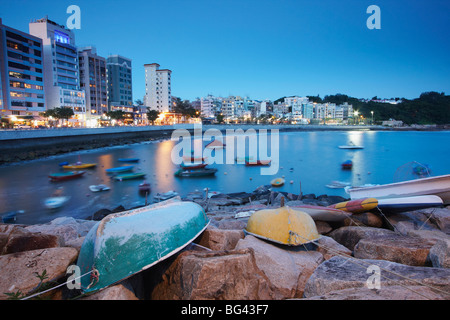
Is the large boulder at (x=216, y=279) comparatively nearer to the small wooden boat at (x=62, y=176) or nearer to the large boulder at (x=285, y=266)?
the large boulder at (x=285, y=266)

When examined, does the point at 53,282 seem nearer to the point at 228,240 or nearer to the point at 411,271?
the point at 228,240

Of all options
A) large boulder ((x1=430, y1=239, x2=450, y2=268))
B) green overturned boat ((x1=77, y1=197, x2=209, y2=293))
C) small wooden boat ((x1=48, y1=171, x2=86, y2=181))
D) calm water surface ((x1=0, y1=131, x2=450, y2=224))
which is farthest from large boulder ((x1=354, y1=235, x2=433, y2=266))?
small wooden boat ((x1=48, y1=171, x2=86, y2=181))

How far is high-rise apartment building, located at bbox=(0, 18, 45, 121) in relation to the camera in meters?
46.1

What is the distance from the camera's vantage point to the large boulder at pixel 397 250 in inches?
159

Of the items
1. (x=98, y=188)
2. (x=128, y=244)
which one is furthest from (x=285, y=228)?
(x=98, y=188)

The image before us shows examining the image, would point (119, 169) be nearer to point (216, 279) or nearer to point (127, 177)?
point (127, 177)

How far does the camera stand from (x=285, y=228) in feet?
15.5

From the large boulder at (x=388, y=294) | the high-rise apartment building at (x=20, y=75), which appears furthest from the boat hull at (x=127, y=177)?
the high-rise apartment building at (x=20, y=75)

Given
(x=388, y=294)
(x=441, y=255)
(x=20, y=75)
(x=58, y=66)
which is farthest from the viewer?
(x=58, y=66)

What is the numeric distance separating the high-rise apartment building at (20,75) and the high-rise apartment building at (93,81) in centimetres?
1632

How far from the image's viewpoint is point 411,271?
Result: 3.30m

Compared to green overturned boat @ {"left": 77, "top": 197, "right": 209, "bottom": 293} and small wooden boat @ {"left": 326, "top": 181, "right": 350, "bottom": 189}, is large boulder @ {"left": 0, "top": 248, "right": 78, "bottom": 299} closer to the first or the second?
green overturned boat @ {"left": 77, "top": 197, "right": 209, "bottom": 293}

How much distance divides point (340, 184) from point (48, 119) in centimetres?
5718

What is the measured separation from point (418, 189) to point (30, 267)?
29.5ft
